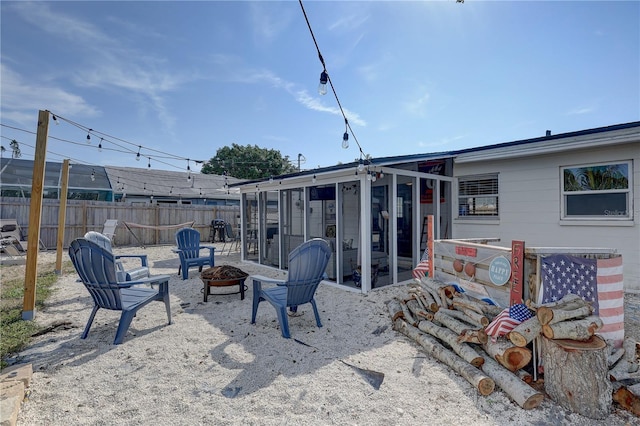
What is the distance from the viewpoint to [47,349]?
289cm

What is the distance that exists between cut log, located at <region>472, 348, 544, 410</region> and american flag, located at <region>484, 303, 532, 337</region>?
0.23 meters

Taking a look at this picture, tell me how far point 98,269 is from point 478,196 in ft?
21.5

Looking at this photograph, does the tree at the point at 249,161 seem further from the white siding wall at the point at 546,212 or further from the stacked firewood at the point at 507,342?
the stacked firewood at the point at 507,342

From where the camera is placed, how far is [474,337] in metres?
2.60

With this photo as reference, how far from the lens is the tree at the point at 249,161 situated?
26109 millimetres

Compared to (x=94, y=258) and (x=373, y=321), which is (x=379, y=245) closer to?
(x=373, y=321)

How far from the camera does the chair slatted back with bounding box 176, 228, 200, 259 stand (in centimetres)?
625

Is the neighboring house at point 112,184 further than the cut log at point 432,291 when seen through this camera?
Yes

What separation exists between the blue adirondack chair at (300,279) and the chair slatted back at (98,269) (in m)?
1.44

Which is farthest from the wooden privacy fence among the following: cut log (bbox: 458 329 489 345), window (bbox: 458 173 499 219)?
cut log (bbox: 458 329 489 345)

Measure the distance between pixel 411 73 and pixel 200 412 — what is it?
5.51 metres


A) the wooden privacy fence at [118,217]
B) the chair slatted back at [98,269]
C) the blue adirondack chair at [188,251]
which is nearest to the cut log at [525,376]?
the chair slatted back at [98,269]

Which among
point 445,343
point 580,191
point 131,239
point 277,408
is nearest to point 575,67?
point 580,191

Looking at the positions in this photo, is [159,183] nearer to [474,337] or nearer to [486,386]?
[474,337]
